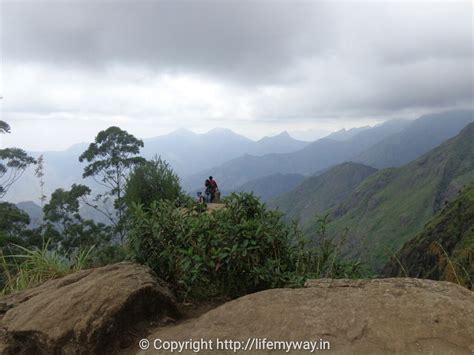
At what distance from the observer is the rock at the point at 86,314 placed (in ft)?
12.2

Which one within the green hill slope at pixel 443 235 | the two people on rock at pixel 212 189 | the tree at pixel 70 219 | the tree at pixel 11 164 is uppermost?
the tree at pixel 11 164

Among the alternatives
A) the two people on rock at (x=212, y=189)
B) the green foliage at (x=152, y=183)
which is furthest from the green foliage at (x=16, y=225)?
the two people on rock at (x=212, y=189)

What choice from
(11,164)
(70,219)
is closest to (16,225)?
(70,219)

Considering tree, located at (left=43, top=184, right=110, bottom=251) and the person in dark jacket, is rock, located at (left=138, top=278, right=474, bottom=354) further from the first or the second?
tree, located at (left=43, top=184, right=110, bottom=251)

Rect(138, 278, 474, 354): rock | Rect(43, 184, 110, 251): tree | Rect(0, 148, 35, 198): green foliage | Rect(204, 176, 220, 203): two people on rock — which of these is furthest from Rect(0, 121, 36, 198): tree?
Rect(138, 278, 474, 354): rock

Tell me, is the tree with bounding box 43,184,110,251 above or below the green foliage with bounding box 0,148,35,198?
below

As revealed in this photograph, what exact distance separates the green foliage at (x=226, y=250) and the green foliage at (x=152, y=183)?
10.7m

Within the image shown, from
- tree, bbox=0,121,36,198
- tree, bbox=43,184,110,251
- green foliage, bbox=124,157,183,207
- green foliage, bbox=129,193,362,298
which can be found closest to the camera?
green foliage, bbox=129,193,362,298

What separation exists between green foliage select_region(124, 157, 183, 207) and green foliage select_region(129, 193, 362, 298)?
421 inches

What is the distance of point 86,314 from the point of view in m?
3.89

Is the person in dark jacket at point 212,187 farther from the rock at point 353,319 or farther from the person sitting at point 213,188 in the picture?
the rock at point 353,319

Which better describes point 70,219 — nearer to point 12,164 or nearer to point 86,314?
point 12,164

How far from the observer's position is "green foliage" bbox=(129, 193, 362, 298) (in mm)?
4590

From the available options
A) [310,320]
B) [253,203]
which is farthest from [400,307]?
[253,203]
